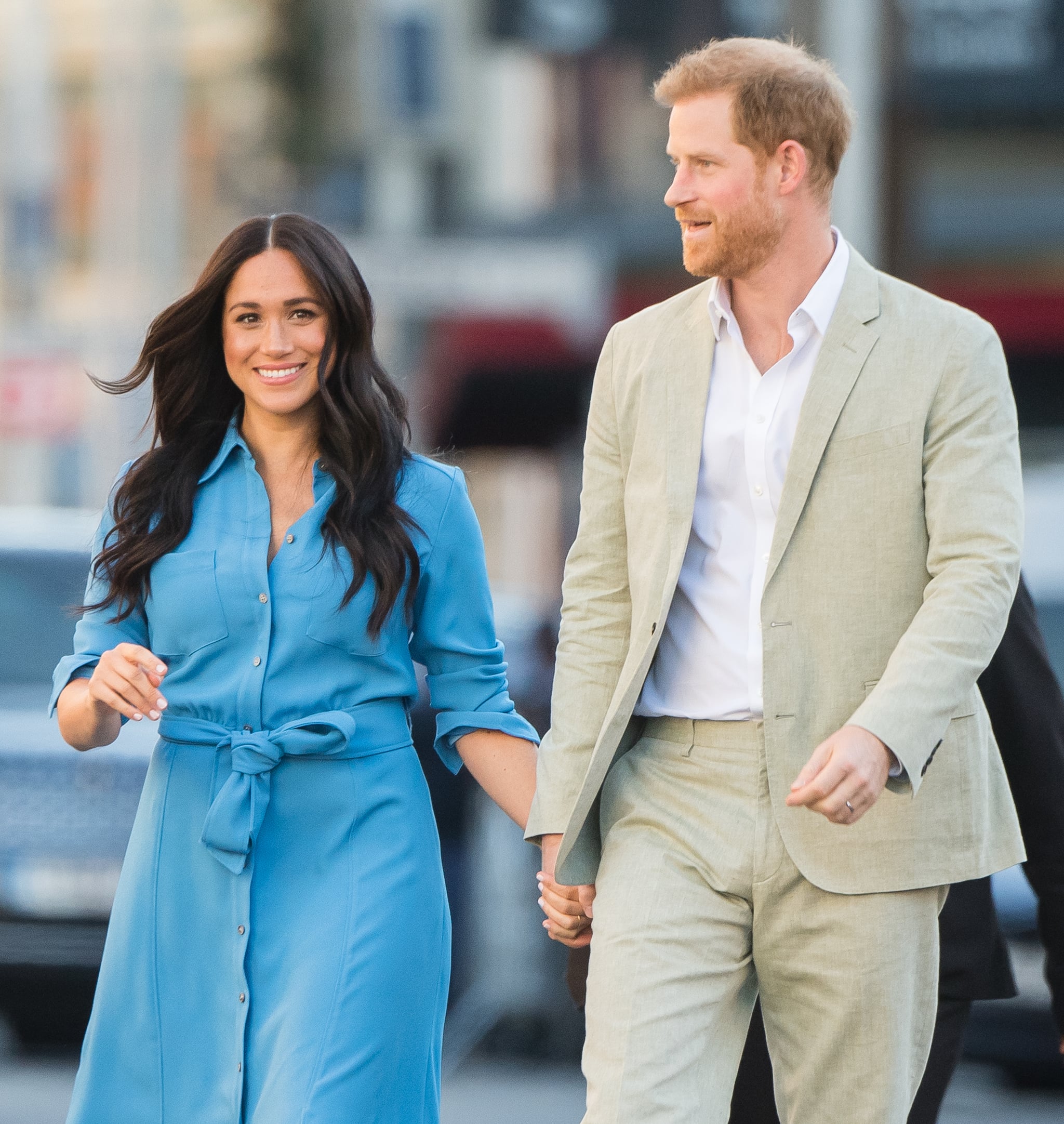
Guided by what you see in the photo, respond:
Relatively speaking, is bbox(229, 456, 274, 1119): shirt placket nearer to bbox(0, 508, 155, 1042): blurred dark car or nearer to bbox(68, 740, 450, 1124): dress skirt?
bbox(68, 740, 450, 1124): dress skirt

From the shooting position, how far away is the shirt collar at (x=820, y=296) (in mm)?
3389

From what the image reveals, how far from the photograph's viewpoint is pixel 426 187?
59.3 ft

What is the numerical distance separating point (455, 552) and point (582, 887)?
2.13ft

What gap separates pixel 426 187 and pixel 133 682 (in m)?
15.2

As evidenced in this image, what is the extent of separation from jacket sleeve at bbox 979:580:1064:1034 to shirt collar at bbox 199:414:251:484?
139 cm

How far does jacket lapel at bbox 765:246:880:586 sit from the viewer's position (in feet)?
10.7

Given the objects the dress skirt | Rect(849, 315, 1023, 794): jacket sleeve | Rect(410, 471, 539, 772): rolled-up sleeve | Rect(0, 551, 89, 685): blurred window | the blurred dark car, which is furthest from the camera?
Rect(0, 551, 89, 685): blurred window

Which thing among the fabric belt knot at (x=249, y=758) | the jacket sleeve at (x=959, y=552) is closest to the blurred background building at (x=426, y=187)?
the fabric belt knot at (x=249, y=758)

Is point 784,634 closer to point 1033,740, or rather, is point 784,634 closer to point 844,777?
point 844,777

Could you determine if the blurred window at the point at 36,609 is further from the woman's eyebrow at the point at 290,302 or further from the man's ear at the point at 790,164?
the man's ear at the point at 790,164

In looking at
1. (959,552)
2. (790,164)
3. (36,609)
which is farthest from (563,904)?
(36,609)

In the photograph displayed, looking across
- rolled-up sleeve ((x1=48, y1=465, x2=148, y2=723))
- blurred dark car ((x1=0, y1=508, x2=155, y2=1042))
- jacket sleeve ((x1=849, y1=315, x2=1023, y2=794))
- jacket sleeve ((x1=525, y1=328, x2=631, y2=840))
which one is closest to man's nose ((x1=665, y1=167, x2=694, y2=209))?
jacket sleeve ((x1=525, y1=328, x2=631, y2=840))

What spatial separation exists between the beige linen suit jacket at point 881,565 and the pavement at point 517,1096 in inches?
115

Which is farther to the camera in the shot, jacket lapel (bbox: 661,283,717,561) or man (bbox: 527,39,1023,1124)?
jacket lapel (bbox: 661,283,717,561)
